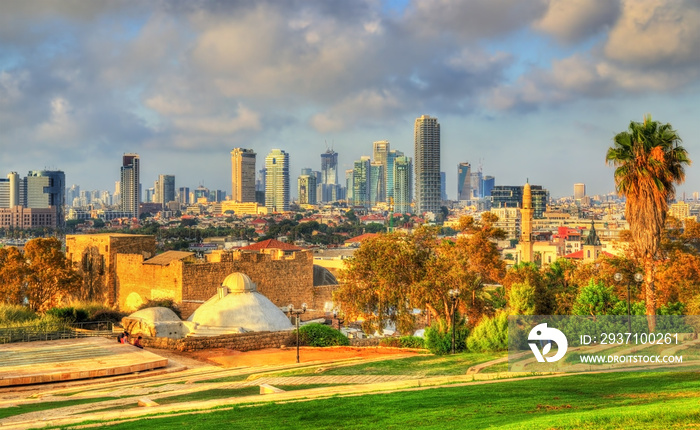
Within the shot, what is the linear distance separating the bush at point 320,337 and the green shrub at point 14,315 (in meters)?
8.67

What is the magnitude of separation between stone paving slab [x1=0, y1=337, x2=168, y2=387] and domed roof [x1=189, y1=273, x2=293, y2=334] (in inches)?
169

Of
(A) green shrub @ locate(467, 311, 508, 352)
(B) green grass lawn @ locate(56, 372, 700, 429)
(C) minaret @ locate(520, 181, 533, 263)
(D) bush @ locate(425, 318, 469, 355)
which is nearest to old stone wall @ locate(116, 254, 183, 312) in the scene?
(D) bush @ locate(425, 318, 469, 355)

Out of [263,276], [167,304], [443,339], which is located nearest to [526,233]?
[263,276]

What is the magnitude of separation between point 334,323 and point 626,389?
60.4 feet

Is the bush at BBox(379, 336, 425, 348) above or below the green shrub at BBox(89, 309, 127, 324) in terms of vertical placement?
below

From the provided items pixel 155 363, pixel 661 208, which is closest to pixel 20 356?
pixel 155 363

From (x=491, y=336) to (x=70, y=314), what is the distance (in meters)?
14.8

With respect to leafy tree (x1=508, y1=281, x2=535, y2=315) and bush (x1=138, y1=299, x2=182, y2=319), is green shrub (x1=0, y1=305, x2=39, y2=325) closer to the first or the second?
bush (x1=138, y1=299, x2=182, y2=319)

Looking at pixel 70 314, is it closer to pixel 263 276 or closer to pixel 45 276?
pixel 45 276

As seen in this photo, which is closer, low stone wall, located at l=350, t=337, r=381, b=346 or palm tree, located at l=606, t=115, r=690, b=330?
palm tree, located at l=606, t=115, r=690, b=330

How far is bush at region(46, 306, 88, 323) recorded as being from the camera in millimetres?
23747

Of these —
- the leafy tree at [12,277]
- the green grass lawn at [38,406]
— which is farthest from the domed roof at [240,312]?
the green grass lawn at [38,406]

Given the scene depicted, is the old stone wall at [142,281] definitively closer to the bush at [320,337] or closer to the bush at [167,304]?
the bush at [167,304]

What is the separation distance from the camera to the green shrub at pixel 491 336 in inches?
619
